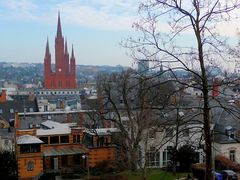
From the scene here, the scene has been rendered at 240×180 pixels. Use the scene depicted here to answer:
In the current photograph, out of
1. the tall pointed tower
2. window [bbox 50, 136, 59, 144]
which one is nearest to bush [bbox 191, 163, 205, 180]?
window [bbox 50, 136, 59, 144]

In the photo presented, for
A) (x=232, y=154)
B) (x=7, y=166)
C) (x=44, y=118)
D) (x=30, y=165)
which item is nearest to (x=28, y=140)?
(x=30, y=165)

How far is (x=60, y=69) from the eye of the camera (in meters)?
133

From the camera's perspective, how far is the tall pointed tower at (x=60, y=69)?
436 ft

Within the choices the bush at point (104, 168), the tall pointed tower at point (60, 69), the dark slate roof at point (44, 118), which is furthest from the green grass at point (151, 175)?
the tall pointed tower at point (60, 69)

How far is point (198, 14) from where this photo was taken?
1048 cm

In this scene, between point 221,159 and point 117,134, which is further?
point 117,134

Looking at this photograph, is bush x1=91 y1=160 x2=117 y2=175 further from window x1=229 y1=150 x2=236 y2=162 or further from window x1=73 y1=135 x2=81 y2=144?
window x1=229 y1=150 x2=236 y2=162

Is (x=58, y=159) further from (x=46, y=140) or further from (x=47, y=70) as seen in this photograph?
(x=47, y=70)

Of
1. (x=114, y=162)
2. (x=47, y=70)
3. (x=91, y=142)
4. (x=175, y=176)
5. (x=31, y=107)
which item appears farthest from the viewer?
(x=47, y=70)

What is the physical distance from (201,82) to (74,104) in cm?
8304

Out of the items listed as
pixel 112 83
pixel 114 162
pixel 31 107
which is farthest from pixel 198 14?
pixel 31 107

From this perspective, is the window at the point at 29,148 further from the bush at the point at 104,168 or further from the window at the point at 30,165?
the bush at the point at 104,168

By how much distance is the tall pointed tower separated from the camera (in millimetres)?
133000

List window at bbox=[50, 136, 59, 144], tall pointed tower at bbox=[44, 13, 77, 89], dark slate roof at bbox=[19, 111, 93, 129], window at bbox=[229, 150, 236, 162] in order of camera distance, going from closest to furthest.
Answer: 1. window at bbox=[229, 150, 236, 162]
2. window at bbox=[50, 136, 59, 144]
3. dark slate roof at bbox=[19, 111, 93, 129]
4. tall pointed tower at bbox=[44, 13, 77, 89]
